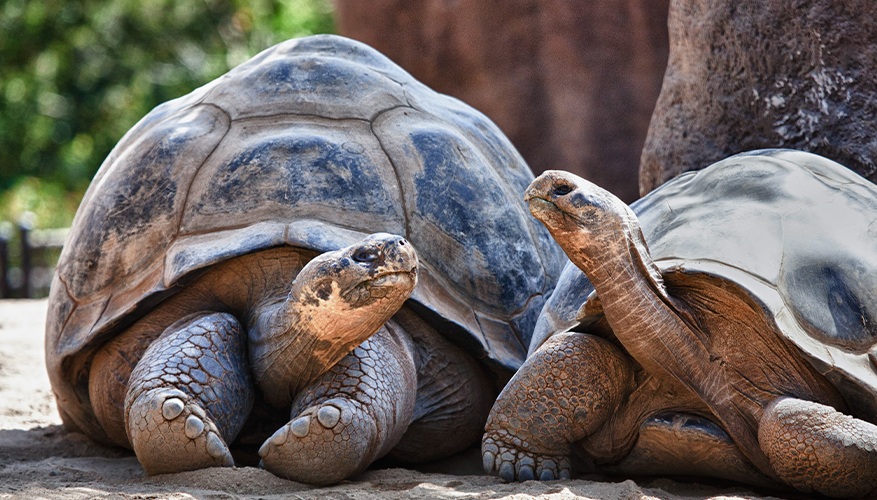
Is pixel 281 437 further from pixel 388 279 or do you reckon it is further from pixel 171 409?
pixel 388 279

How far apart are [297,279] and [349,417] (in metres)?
0.40

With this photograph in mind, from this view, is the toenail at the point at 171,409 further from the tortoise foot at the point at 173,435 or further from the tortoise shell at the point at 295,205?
the tortoise shell at the point at 295,205

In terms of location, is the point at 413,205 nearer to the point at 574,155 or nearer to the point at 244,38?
the point at 574,155

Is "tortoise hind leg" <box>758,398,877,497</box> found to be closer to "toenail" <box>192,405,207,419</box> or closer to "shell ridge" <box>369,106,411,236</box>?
"shell ridge" <box>369,106,411,236</box>

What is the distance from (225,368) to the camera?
240 centimetres

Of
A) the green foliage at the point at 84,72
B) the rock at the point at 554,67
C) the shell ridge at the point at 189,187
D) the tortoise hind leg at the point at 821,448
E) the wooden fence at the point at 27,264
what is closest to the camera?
the tortoise hind leg at the point at 821,448

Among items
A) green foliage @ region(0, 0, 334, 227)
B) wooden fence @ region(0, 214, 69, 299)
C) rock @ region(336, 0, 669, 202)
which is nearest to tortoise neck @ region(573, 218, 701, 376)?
rock @ region(336, 0, 669, 202)

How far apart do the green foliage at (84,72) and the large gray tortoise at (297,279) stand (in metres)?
13.1

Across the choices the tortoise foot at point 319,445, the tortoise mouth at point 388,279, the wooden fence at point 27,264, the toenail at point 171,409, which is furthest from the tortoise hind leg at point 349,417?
the wooden fence at point 27,264

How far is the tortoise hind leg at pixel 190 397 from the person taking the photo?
7.26 feet

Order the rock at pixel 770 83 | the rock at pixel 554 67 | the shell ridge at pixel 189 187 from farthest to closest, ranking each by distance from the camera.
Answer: the rock at pixel 554 67 < the rock at pixel 770 83 < the shell ridge at pixel 189 187

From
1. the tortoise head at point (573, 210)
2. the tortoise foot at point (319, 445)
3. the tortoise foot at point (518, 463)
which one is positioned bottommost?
the tortoise foot at point (518, 463)

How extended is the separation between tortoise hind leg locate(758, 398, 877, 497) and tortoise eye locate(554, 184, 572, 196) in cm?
79

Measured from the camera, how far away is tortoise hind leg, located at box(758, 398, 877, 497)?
2.07 metres
